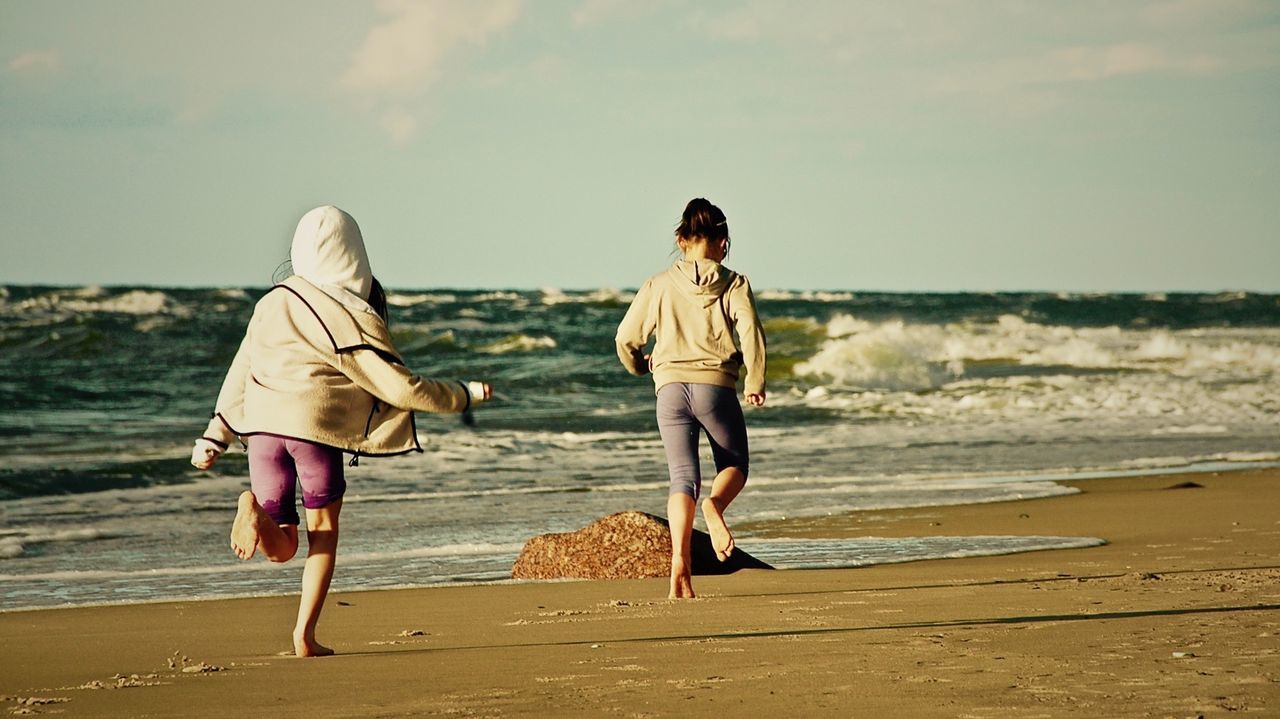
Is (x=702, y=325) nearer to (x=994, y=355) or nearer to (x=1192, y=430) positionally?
(x=1192, y=430)

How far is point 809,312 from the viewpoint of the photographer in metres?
45.0

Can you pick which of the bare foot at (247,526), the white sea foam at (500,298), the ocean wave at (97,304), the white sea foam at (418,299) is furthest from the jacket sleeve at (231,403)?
the white sea foam at (500,298)

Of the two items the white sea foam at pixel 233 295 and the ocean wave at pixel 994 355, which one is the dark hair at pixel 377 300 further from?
the white sea foam at pixel 233 295

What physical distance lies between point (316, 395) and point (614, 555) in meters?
2.86

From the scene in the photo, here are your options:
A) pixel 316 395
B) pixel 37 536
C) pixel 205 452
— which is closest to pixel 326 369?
pixel 316 395

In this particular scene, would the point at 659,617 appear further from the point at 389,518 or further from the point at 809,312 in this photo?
the point at 809,312

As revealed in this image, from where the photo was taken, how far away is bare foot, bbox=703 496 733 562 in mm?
5695

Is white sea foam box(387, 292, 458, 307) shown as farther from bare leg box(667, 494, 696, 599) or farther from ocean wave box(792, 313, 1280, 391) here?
bare leg box(667, 494, 696, 599)

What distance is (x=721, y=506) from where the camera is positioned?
19.2 ft

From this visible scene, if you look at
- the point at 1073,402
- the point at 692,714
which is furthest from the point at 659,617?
the point at 1073,402

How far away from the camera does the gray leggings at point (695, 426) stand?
19.1ft

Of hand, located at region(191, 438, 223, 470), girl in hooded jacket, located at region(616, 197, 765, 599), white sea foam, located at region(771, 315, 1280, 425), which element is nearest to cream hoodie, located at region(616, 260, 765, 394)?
girl in hooded jacket, located at region(616, 197, 765, 599)

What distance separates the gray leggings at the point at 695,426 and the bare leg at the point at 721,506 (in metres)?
0.05

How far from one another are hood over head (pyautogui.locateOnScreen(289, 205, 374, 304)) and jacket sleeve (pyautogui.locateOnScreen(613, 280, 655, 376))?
72.3 inches
